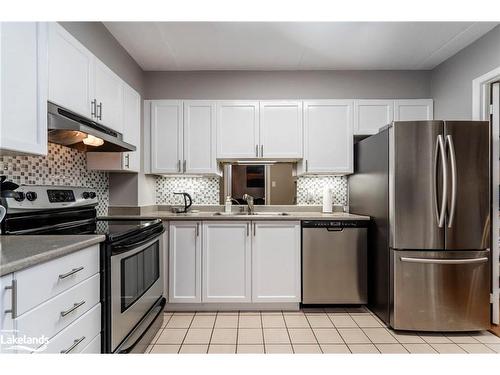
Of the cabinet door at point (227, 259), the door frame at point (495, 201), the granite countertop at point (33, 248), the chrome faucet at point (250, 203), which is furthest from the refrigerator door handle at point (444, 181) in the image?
the granite countertop at point (33, 248)

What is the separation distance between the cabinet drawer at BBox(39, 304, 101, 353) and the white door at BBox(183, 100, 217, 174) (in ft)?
6.07

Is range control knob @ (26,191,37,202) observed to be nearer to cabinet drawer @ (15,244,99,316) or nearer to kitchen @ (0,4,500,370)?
kitchen @ (0,4,500,370)

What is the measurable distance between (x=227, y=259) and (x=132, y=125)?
5.09 ft

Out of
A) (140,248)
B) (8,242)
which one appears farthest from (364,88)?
(8,242)

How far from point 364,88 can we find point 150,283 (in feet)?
9.66

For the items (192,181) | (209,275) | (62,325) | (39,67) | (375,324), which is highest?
(39,67)

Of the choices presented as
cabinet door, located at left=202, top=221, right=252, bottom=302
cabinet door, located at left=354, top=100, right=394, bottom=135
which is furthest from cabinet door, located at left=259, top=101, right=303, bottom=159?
cabinet door, located at left=202, top=221, right=252, bottom=302

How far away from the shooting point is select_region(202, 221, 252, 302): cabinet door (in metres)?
2.81

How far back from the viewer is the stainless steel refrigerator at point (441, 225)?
2320 millimetres

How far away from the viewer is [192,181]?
341 cm

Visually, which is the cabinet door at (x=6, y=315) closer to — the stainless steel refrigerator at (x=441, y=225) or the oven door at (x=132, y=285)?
the oven door at (x=132, y=285)

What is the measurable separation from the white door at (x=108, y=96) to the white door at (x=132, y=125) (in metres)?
0.11

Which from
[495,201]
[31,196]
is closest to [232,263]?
[31,196]

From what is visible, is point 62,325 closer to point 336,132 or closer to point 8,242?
point 8,242
